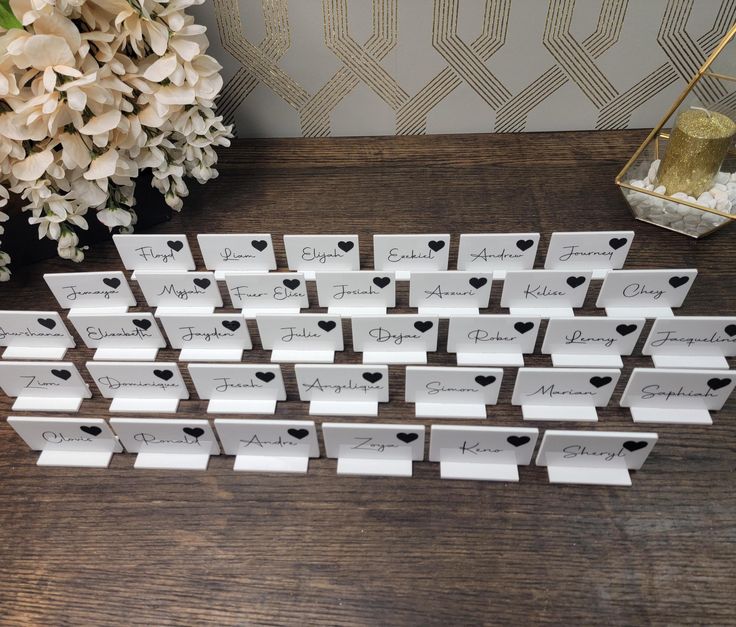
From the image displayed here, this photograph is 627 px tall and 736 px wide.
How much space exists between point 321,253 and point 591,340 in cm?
62

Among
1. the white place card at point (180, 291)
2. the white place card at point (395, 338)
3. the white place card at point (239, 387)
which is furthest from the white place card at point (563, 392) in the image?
the white place card at point (180, 291)

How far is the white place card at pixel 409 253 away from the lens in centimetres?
144

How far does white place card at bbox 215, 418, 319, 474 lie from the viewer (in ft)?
3.71

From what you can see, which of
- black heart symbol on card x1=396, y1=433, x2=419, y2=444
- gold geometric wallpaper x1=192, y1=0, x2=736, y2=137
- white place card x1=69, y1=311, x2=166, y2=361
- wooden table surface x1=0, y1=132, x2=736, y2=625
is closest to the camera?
wooden table surface x1=0, y1=132, x2=736, y2=625

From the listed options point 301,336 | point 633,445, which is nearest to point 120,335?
point 301,336

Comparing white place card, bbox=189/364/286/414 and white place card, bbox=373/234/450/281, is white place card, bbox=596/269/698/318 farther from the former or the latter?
white place card, bbox=189/364/286/414

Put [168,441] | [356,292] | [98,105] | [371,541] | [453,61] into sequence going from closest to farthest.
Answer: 1. [371,541]
2. [168,441]
3. [98,105]
4. [356,292]
5. [453,61]

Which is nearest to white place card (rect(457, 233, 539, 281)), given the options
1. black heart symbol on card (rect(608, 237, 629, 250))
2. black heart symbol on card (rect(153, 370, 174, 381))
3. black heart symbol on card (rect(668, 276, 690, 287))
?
black heart symbol on card (rect(608, 237, 629, 250))

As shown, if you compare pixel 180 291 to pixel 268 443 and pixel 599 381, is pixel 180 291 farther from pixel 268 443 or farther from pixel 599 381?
pixel 599 381

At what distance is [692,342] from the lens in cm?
128

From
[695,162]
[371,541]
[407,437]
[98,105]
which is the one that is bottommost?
[371,541]

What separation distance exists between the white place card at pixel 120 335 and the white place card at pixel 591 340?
0.82 meters

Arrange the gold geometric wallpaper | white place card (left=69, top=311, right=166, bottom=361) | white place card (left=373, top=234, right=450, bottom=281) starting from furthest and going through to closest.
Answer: the gold geometric wallpaper → white place card (left=373, top=234, right=450, bottom=281) → white place card (left=69, top=311, right=166, bottom=361)

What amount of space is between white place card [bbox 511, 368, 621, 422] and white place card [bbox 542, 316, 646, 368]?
9 cm
